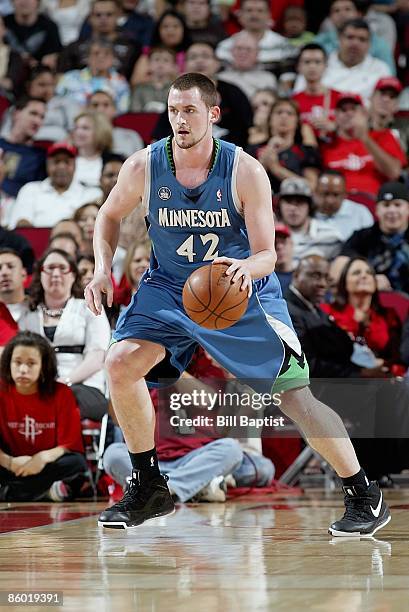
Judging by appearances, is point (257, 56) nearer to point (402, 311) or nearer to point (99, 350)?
point (402, 311)

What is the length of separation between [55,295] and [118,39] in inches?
209

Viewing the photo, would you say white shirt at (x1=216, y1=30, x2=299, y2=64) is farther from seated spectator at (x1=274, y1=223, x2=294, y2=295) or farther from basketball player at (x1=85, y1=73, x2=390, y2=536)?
basketball player at (x1=85, y1=73, x2=390, y2=536)

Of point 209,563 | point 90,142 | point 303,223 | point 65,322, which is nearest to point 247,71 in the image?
point 90,142

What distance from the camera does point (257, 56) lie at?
1145 cm

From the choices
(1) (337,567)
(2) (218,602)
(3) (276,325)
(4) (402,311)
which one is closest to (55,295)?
(4) (402,311)

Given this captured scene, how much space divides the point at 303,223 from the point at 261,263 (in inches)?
182

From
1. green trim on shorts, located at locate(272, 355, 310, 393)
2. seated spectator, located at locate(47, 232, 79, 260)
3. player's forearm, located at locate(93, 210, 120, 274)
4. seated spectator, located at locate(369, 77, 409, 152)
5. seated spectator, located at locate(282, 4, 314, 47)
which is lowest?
green trim on shorts, located at locate(272, 355, 310, 393)

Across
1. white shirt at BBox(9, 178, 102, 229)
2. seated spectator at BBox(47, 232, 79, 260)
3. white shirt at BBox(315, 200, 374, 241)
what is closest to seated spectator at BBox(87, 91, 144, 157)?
white shirt at BBox(9, 178, 102, 229)

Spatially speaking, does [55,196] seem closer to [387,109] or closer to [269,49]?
[387,109]

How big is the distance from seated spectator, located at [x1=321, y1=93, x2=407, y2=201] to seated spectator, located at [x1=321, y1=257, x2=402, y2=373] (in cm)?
228

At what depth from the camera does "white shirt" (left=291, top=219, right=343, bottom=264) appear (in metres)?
8.63

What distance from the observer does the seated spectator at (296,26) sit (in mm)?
11883

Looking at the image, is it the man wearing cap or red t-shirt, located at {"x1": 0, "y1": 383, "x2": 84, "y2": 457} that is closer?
red t-shirt, located at {"x1": 0, "y1": 383, "x2": 84, "y2": 457}

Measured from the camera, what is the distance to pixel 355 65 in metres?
11.1
